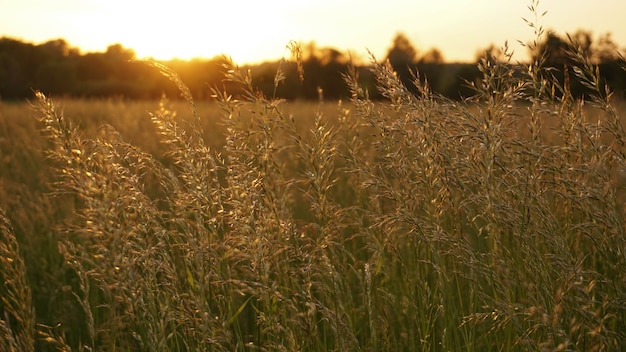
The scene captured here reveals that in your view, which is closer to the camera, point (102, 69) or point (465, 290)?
point (465, 290)

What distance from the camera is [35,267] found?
383 centimetres

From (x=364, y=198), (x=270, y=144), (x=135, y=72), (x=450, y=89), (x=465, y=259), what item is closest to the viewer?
(x=465, y=259)

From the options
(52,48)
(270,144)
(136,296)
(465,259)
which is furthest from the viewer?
(52,48)

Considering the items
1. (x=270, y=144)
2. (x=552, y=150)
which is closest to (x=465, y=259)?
(x=552, y=150)

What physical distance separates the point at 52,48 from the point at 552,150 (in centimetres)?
4233

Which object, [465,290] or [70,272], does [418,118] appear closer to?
[465,290]

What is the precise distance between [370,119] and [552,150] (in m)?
0.60

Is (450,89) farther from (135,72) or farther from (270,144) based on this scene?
(270,144)

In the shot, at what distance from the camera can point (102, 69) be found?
1527 inches

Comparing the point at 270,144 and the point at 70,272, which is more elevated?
the point at 270,144

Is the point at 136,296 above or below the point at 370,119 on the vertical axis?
below

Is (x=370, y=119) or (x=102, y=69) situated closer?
(x=370, y=119)

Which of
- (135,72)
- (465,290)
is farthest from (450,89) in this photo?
(465,290)

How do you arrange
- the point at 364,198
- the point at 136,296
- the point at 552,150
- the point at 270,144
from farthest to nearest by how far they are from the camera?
the point at 364,198
the point at 270,144
the point at 552,150
the point at 136,296
